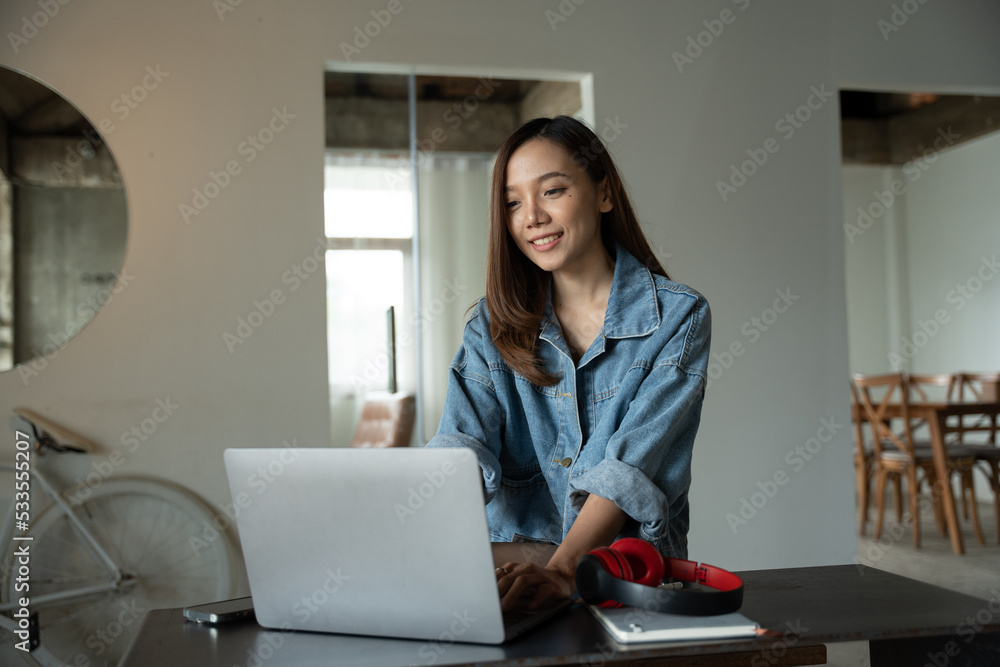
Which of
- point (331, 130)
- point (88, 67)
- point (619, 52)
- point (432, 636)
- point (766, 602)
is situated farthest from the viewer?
point (331, 130)

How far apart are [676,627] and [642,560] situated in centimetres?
16

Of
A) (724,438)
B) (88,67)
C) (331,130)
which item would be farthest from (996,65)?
(88,67)

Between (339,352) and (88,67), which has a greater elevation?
(88,67)

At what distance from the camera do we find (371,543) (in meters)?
0.81

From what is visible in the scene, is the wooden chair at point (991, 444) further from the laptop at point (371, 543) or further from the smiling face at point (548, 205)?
the laptop at point (371, 543)

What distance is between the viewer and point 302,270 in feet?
9.19

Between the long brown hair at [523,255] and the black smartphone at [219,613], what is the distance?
587 millimetres

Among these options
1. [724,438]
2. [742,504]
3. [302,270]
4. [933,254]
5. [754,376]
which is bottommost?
[742,504]

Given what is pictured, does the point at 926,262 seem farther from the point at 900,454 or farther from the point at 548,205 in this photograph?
the point at 548,205

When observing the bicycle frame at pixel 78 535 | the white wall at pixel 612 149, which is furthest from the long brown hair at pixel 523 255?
the bicycle frame at pixel 78 535

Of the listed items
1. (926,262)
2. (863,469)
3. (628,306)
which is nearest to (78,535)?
(628,306)

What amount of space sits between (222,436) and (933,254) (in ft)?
21.0

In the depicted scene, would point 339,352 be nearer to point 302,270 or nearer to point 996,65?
point 302,270

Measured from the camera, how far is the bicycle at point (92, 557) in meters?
2.58
